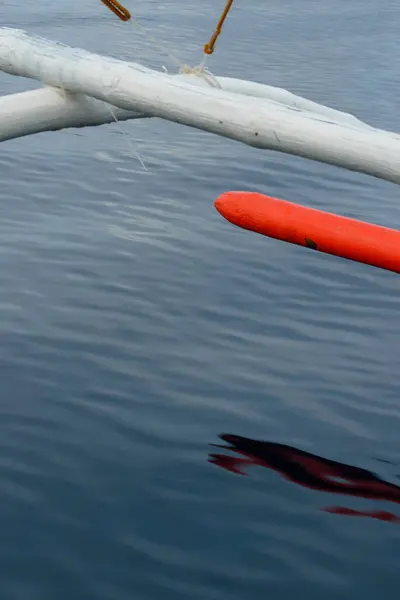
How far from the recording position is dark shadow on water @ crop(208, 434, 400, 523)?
11.1m

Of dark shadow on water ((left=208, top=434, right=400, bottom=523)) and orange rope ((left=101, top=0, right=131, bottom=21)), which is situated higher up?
orange rope ((left=101, top=0, right=131, bottom=21))

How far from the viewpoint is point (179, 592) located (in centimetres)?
927

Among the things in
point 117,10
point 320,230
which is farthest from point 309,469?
point 117,10

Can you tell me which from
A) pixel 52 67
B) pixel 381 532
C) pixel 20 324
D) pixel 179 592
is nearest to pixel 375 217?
pixel 20 324

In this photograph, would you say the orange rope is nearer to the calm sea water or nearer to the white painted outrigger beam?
the white painted outrigger beam

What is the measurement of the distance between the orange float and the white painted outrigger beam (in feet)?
2.04

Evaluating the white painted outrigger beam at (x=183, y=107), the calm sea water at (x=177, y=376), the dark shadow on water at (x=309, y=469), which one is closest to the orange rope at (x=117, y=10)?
the white painted outrigger beam at (x=183, y=107)

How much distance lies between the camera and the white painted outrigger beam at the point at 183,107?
1062 cm

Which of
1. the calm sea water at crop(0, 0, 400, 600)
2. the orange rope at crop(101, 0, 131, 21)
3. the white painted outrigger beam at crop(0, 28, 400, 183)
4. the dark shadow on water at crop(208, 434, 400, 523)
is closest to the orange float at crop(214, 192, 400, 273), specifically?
the white painted outrigger beam at crop(0, 28, 400, 183)

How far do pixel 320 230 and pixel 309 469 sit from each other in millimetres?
2855

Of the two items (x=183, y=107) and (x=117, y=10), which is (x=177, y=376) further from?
(x=117, y=10)

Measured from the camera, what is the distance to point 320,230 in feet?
34.8

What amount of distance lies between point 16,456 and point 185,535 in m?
2.52

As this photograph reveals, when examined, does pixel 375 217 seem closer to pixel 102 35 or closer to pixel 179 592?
pixel 179 592
